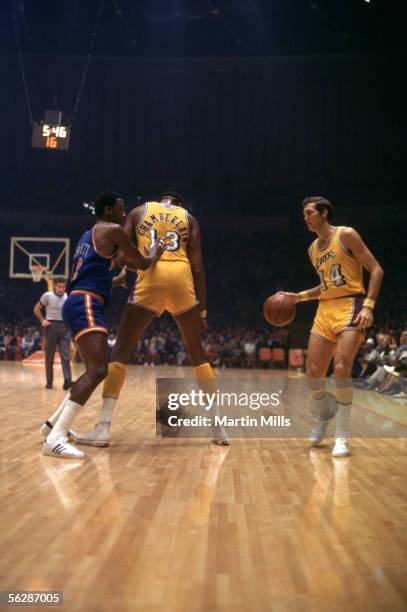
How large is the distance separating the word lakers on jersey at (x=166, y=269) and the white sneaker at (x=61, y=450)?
116 centimetres

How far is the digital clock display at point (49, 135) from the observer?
17219 mm

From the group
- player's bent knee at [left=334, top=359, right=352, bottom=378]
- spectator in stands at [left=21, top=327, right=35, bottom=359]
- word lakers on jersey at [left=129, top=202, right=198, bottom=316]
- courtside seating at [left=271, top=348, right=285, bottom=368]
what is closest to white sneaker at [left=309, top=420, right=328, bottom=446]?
player's bent knee at [left=334, top=359, right=352, bottom=378]

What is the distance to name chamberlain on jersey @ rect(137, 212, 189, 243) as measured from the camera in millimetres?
4746

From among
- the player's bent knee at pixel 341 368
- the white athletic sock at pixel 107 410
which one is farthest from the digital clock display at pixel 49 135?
the player's bent knee at pixel 341 368

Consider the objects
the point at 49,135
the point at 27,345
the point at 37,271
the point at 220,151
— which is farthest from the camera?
the point at 220,151

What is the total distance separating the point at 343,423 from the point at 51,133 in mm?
14625

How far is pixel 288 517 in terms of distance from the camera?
268 cm

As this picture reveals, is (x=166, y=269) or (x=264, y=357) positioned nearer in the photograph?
(x=166, y=269)

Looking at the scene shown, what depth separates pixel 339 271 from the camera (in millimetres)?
4773

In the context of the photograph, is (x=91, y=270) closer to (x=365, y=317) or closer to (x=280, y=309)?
(x=280, y=309)

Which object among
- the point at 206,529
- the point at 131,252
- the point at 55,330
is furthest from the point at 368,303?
the point at 55,330

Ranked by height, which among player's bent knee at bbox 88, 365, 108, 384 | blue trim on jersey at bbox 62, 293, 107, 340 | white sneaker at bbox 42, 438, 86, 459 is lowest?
white sneaker at bbox 42, 438, 86, 459

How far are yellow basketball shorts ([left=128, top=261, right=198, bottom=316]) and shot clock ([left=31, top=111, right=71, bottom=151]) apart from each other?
528 inches

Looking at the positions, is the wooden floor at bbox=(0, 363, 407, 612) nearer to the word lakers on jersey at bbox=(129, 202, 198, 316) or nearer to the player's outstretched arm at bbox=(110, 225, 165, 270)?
the word lakers on jersey at bbox=(129, 202, 198, 316)
